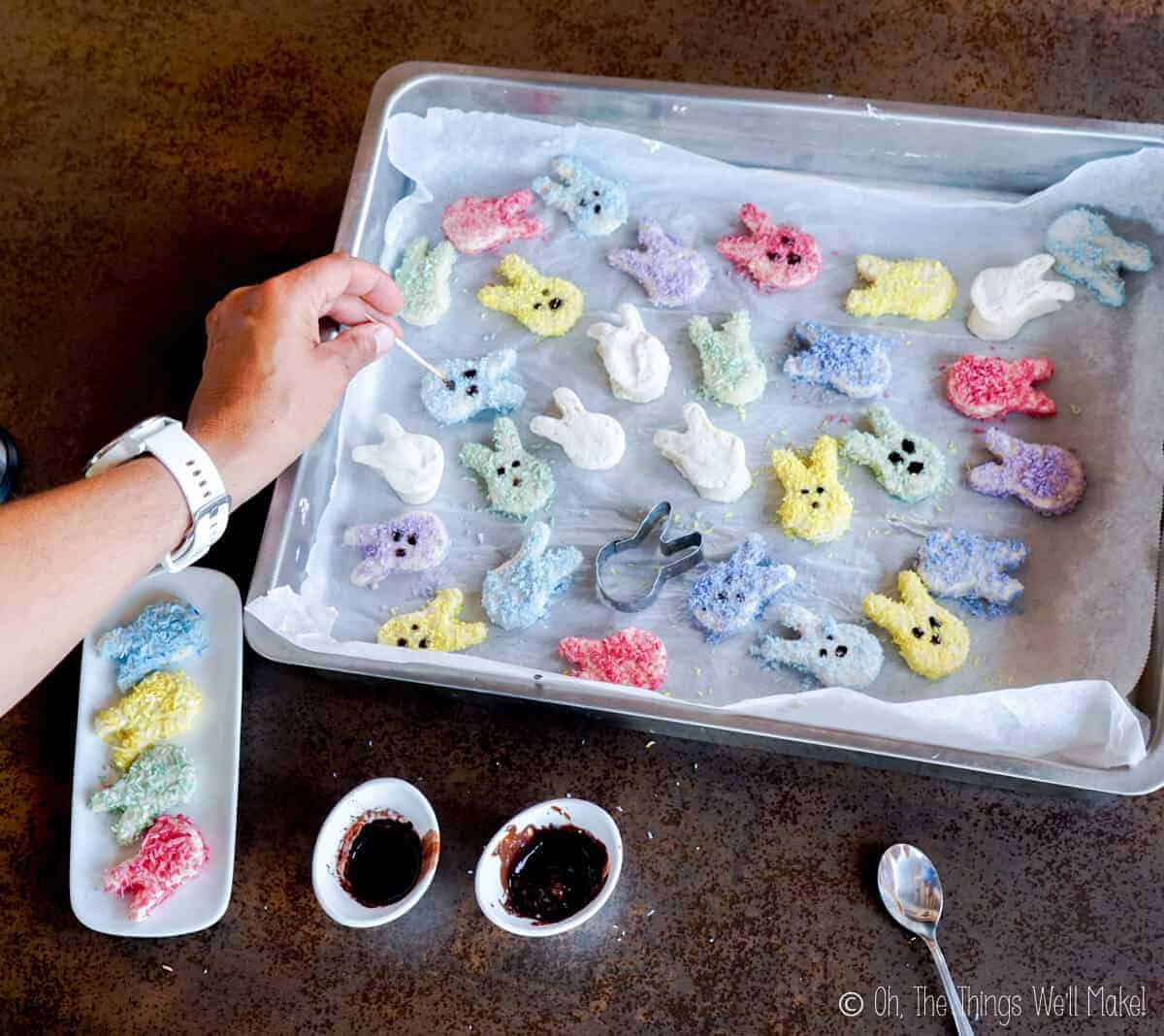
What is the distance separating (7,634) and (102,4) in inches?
44.8

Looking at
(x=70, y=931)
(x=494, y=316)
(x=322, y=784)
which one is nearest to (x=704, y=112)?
(x=494, y=316)

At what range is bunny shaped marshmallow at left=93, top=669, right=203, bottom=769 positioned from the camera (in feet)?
4.09

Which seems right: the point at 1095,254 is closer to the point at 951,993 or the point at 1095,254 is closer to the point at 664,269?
the point at 664,269

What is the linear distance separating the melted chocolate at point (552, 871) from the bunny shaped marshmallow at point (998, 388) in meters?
0.65

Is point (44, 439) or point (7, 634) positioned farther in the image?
point (44, 439)

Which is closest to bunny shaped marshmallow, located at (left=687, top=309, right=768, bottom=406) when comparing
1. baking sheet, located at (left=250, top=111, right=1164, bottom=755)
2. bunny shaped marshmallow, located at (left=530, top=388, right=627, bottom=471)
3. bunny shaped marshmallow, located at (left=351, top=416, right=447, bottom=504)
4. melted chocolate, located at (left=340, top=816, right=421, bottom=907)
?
baking sheet, located at (left=250, top=111, right=1164, bottom=755)

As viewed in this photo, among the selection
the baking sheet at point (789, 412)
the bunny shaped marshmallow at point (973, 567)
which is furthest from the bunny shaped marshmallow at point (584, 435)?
the bunny shaped marshmallow at point (973, 567)

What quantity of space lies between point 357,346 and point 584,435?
28 centimetres

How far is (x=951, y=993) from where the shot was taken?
1.13 m

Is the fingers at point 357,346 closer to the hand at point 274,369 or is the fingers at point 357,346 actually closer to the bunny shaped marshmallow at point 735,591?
the hand at point 274,369

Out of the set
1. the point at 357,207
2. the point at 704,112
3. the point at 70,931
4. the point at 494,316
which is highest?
the point at 704,112

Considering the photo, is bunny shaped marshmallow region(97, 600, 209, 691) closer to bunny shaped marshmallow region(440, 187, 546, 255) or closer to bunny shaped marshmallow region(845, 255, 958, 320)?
bunny shaped marshmallow region(440, 187, 546, 255)

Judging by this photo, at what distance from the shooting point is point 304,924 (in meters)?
1.22

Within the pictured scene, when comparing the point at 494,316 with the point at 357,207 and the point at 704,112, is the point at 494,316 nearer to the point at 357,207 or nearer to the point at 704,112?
the point at 357,207
